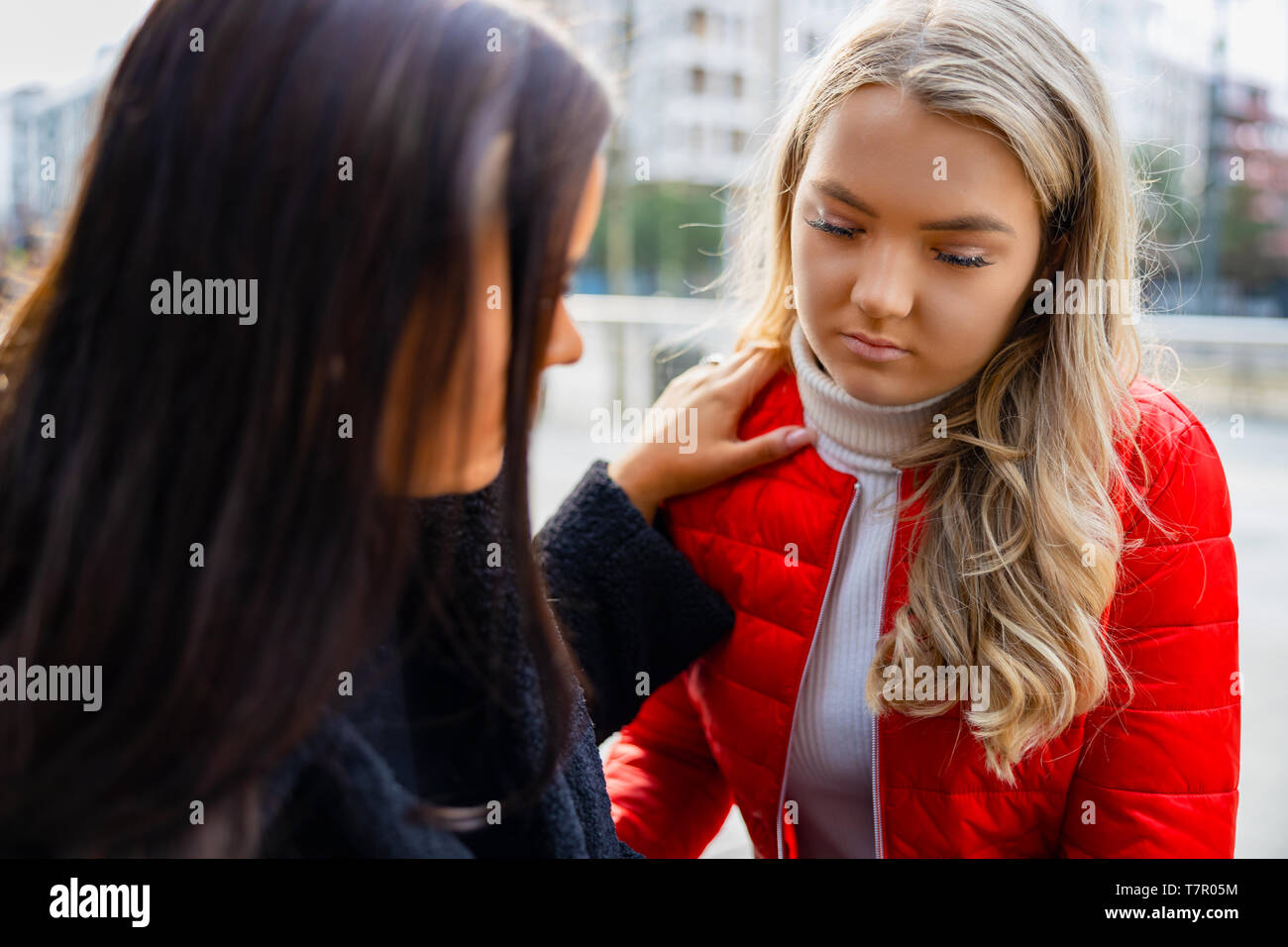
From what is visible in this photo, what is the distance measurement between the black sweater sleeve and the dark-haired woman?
452 mm

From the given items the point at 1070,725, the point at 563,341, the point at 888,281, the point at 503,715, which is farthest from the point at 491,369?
the point at 1070,725

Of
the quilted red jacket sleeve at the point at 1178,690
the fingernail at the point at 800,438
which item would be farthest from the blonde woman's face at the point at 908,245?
the quilted red jacket sleeve at the point at 1178,690

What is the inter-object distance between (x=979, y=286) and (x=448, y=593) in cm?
61

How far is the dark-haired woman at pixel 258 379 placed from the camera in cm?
66

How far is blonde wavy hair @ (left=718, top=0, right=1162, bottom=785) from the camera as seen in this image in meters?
1.02

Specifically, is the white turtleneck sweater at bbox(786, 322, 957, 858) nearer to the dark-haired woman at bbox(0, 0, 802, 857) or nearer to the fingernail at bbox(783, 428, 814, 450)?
the fingernail at bbox(783, 428, 814, 450)

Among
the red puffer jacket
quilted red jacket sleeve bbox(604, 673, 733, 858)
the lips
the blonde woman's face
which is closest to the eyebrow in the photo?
the blonde woman's face

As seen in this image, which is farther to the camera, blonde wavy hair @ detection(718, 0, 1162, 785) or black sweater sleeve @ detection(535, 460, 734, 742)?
black sweater sleeve @ detection(535, 460, 734, 742)

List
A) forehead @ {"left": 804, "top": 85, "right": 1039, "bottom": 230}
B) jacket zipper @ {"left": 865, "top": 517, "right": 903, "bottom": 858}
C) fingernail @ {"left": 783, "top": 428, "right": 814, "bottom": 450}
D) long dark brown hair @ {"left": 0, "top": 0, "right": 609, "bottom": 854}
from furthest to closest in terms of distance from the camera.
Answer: fingernail @ {"left": 783, "top": 428, "right": 814, "bottom": 450} → jacket zipper @ {"left": 865, "top": 517, "right": 903, "bottom": 858} → forehead @ {"left": 804, "top": 85, "right": 1039, "bottom": 230} → long dark brown hair @ {"left": 0, "top": 0, "right": 609, "bottom": 854}

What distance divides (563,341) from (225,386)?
0.88 ft

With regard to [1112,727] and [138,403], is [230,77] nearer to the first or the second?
[138,403]

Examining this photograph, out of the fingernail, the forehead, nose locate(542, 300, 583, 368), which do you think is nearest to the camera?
nose locate(542, 300, 583, 368)

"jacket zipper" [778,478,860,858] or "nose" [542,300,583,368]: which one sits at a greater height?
"nose" [542,300,583,368]
